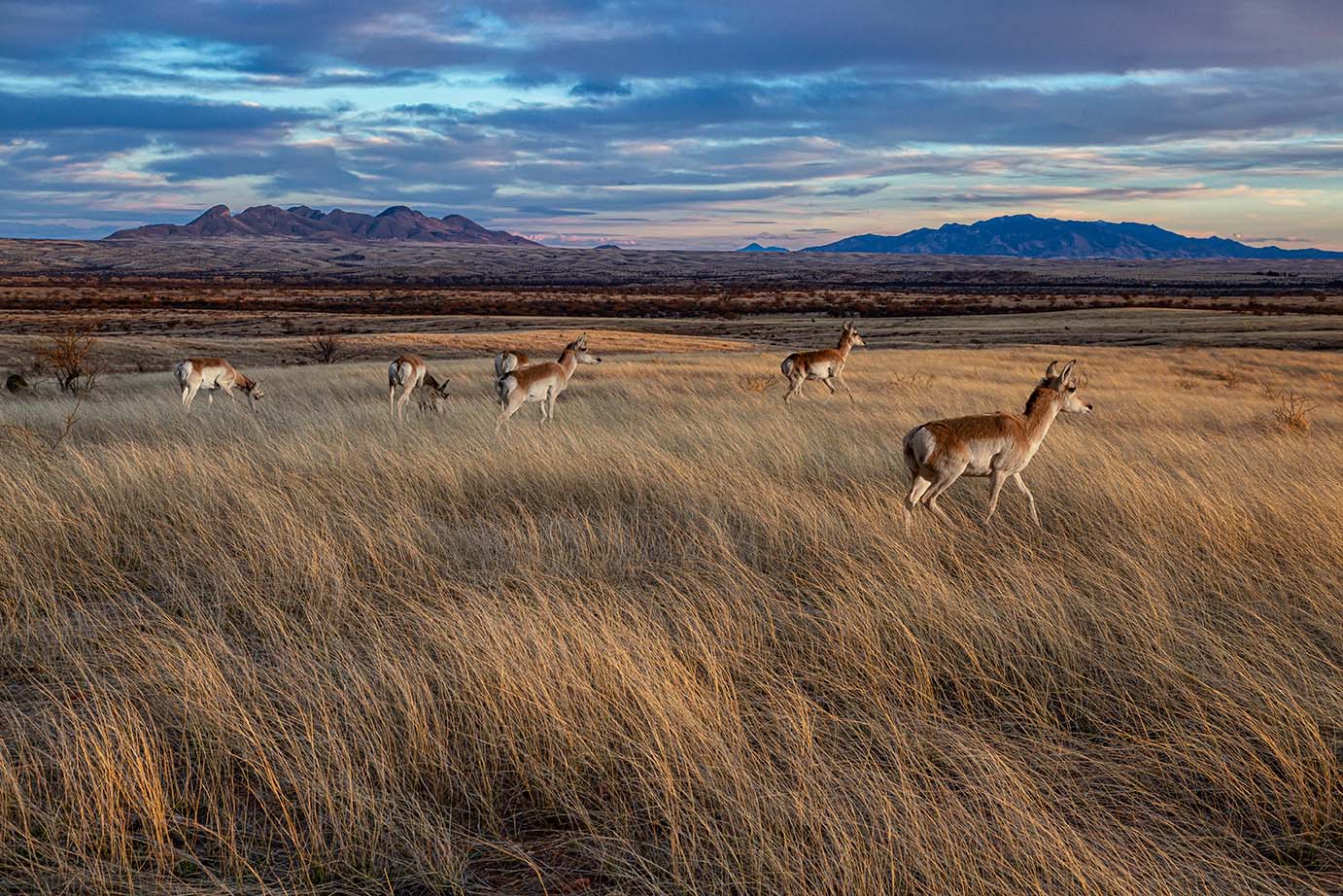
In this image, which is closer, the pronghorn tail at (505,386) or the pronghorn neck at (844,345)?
the pronghorn tail at (505,386)

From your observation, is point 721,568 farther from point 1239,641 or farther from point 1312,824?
point 1312,824

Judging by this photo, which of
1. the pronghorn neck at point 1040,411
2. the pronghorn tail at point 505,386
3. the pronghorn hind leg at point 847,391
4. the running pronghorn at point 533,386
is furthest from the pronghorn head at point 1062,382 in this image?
the pronghorn hind leg at point 847,391

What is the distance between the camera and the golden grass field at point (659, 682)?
329cm

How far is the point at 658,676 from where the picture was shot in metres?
4.28

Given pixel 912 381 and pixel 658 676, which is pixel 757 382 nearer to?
pixel 912 381

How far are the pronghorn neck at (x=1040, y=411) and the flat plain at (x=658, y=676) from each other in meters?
0.62

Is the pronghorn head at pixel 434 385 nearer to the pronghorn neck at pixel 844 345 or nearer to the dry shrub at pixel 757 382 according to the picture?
the dry shrub at pixel 757 382

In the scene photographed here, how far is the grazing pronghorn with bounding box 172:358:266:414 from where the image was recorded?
Result: 61.9 ft

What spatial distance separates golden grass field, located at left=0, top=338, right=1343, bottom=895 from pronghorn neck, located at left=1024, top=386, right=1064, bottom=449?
0.66m

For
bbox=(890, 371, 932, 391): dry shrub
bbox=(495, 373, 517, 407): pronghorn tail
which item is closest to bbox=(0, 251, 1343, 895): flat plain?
bbox=(495, 373, 517, 407): pronghorn tail

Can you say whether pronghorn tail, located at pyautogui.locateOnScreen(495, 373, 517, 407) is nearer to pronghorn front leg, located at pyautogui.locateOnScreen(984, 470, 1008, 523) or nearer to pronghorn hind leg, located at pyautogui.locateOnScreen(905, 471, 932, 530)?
pronghorn hind leg, located at pyautogui.locateOnScreen(905, 471, 932, 530)

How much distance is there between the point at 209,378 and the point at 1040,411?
1710 centimetres

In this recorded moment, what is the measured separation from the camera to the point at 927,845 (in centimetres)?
315

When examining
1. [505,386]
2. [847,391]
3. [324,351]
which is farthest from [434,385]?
[324,351]
